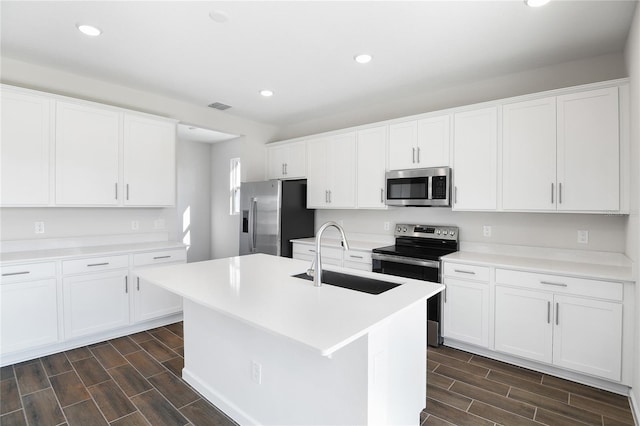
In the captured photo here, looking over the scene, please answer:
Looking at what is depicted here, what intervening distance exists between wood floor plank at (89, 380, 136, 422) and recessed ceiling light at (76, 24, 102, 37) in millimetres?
2692

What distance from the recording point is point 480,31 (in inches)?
95.8

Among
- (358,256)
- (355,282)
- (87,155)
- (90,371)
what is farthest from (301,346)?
(87,155)

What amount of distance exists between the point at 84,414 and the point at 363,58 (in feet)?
11.1

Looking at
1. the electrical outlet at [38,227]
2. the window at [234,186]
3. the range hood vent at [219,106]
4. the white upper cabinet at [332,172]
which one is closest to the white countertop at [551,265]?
the white upper cabinet at [332,172]

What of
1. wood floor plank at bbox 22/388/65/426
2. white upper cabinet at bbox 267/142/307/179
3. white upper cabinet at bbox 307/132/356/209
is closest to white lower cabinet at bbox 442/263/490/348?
white upper cabinet at bbox 307/132/356/209

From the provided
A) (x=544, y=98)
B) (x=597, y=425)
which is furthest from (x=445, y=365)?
(x=544, y=98)

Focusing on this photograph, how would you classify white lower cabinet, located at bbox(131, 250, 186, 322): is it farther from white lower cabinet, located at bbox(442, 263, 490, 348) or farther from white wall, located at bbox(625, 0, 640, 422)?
white wall, located at bbox(625, 0, 640, 422)

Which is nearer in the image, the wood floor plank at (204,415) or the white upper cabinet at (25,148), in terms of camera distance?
the wood floor plank at (204,415)

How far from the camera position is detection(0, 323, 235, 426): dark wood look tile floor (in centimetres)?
209

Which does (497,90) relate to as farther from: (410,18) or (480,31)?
(410,18)

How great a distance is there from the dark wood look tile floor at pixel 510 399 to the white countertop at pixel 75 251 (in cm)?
303

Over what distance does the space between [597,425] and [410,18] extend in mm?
2893

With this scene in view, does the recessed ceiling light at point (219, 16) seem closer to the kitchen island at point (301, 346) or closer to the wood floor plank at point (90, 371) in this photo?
the kitchen island at point (301, 346)

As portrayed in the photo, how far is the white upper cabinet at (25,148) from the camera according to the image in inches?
111
